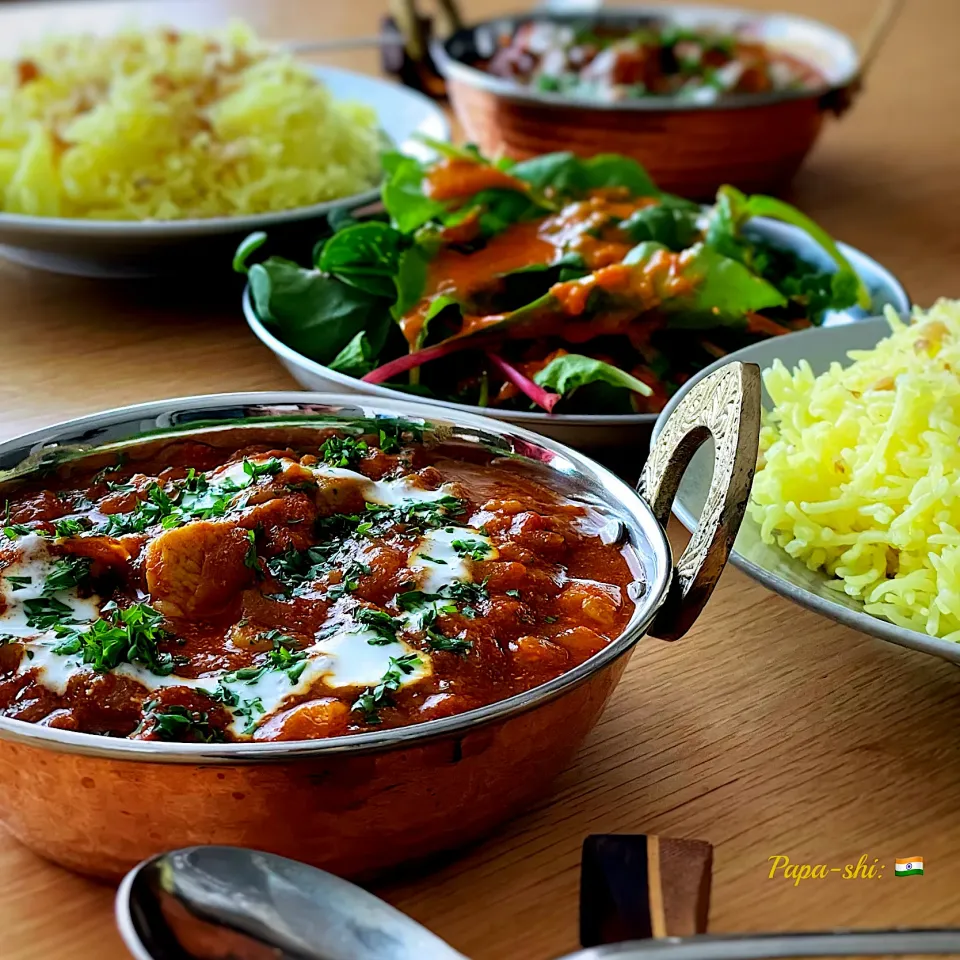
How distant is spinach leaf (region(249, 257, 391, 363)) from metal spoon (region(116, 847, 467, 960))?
1.00 m

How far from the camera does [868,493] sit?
4.01 feet

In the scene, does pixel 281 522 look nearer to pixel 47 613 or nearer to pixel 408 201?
pixel 47 613

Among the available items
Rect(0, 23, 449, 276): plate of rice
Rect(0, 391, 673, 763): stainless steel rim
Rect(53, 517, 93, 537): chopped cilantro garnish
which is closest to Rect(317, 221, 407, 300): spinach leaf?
Rect(0, 23, 449, 276): plate of rice

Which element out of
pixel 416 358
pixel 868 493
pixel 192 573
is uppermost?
pixel 868 493

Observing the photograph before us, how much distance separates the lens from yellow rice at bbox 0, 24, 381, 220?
212 centimetres

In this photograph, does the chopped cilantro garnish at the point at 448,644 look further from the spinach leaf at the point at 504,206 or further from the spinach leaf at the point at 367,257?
the spinach leaf at the point at 504,206

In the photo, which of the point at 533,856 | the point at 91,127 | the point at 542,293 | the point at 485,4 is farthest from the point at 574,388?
the point at 485,4

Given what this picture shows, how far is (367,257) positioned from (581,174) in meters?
0.44

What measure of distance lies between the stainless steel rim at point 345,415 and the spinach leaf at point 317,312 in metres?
0.46

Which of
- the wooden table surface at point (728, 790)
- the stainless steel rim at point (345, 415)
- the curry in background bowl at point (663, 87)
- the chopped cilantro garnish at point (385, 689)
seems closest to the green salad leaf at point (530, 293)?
the wooden table surface at point (728, 790)

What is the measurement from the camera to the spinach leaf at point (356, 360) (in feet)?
5.40

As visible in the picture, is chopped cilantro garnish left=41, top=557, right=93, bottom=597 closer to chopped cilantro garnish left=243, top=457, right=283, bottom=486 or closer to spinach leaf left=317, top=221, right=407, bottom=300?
A: chopped cilantro garnish left=243, top=457, right=283, bottom=486

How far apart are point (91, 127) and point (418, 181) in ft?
2.07

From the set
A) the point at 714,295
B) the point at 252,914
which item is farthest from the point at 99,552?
the point at 714,295
